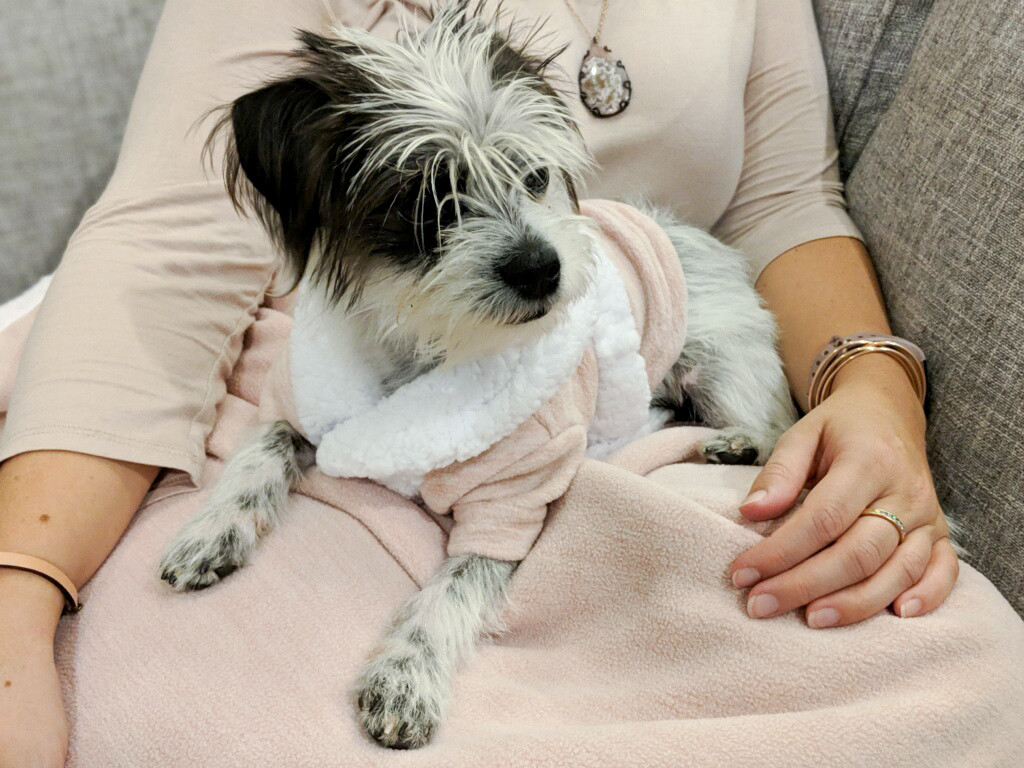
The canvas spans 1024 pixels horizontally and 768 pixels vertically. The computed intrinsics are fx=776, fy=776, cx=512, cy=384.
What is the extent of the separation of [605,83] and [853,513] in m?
1.18

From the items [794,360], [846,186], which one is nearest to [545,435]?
[794,360]

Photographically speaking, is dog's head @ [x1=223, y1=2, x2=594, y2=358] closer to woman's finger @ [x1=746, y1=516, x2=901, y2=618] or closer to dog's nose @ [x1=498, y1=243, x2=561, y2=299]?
dog's nose @ [x1=498, y1=243, x2=561, y2=299]

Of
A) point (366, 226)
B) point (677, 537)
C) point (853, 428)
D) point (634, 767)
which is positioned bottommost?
point (634, 767)

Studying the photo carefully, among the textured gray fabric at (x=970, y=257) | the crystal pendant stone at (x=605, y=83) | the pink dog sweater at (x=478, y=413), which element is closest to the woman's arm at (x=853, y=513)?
the textured gray fabric at (x=970, y=257)

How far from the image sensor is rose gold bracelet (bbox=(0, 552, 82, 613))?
1222mm

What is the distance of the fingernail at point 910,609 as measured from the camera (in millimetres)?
1204

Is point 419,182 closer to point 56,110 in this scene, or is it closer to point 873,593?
point 873,593

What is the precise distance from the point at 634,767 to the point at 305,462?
0.91 metres

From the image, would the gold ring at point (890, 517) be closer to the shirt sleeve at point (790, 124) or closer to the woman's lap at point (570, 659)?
→ the woman's lap at point (570, 659)

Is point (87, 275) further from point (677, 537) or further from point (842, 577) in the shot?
point (842, 577)

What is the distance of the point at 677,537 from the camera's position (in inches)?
50.6

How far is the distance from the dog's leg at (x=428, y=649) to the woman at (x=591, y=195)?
1.40ft

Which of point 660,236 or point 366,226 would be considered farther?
point 660,236

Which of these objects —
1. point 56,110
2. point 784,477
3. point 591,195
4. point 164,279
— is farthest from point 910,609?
point 56,110
